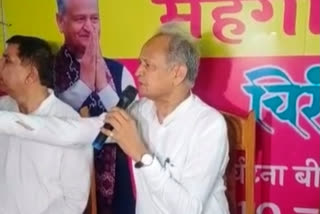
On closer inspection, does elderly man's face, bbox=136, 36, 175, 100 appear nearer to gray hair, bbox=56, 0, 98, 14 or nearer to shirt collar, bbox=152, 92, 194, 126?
shirt collar, bbox=152, 92, 194, 126

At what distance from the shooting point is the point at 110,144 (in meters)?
2.11

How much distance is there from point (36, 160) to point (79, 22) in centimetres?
62

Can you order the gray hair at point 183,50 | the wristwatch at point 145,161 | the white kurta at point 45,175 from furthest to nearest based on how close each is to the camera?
1. the white kurta at point 45,175
2. the gray hair at point 183,50
3. the wristwatch at point 145,161

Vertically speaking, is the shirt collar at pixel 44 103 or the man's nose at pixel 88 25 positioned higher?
the man's nose at pixel 88 25

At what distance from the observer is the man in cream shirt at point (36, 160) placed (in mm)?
1761

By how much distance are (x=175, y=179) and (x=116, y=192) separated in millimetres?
669

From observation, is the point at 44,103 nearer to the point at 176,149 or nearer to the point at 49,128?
the point at 49,128

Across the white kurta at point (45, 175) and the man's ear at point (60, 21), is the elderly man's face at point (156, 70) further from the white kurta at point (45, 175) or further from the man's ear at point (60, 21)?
the man's ear at point (60, 21)

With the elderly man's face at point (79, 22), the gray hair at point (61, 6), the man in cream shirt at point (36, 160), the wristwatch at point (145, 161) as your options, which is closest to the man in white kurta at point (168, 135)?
the wristwatch at point (145, 161)

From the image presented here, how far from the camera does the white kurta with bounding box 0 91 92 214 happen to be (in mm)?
1756

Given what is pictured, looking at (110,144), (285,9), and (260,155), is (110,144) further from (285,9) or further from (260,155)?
(285,9)

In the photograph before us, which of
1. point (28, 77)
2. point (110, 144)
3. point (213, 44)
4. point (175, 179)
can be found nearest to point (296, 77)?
point (213, 44)

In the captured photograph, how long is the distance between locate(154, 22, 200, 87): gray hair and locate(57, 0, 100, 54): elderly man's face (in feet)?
1.72

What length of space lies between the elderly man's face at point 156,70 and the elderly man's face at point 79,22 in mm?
537
